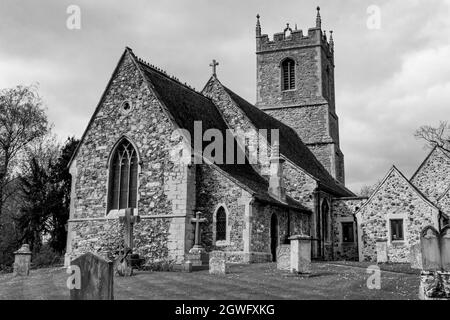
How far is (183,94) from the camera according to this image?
26.2 m

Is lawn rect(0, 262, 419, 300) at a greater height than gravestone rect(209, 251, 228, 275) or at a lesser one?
lesser

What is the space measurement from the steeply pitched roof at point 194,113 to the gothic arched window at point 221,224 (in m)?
1.44

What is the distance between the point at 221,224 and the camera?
21547 millimetres

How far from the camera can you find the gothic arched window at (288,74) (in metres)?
40.9

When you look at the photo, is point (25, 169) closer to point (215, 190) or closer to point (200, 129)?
point (200, 129)

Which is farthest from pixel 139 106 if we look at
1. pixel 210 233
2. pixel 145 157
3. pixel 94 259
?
pixel 94 259

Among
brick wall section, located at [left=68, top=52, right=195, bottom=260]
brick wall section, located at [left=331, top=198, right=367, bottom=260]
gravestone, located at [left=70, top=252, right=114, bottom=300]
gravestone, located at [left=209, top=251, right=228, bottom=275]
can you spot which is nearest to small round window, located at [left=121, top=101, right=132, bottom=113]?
brick wall section, located at [left=68, top=52, right=195, bottom=260]

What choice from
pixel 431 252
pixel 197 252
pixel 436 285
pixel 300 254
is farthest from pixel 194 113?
pixel 436 285

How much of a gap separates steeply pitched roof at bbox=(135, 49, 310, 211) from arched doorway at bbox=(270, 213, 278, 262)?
77 cm

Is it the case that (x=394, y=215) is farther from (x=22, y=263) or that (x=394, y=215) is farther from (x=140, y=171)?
(x=22, y=263)

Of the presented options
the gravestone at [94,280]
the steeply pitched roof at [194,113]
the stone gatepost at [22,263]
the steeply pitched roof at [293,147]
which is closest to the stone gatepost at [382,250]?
the steeply pitched roof at [194,113]

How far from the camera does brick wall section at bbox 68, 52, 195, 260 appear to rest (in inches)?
813

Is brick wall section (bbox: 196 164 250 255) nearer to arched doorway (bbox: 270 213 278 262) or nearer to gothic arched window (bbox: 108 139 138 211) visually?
arched doorway (bbox: 270 213 278 262)

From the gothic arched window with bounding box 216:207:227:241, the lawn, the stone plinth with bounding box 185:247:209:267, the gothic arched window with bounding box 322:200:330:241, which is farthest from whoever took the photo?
the gothic arched window with bounding box 322:200:330:241
